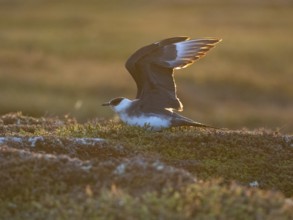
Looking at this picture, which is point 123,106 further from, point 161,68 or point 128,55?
point 128,55

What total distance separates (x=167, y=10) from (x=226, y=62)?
1577 cm

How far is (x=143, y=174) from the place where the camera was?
22.1 feet

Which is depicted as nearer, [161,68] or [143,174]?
[143,174]

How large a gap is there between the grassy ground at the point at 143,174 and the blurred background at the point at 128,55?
17.0ft

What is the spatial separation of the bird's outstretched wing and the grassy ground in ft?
2.37

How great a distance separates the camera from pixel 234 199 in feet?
19.7

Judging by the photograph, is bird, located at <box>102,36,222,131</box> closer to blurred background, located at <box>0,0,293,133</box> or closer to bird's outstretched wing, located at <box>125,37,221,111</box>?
bird's outstretched wing, located at <box>125,37,221,111</box>

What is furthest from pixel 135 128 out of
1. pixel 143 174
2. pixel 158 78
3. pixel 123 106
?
pixel 143 174

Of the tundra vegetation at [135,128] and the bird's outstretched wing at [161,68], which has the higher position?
the bird's outstretched wing at [161,68]

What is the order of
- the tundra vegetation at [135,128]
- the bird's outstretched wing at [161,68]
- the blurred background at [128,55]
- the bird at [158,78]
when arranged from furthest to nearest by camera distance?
the blurred background at [128,55] < the bird's outstretched wing at [161,68] < the bird at [158,78] < the tundra vegetation at [135,128]

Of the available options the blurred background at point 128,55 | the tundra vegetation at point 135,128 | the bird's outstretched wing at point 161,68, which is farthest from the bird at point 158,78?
the blurred background at point 128,55

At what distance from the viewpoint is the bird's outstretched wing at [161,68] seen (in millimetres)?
10031

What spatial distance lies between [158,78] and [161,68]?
0.14m

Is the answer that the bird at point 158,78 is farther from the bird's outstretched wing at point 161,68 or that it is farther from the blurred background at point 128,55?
the blurred background at point 128,55
